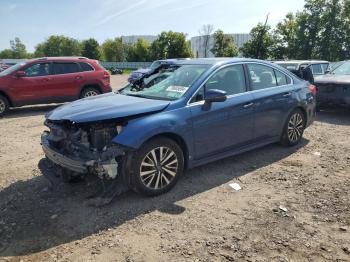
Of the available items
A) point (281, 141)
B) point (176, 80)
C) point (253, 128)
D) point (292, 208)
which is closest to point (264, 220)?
point (292, 208)

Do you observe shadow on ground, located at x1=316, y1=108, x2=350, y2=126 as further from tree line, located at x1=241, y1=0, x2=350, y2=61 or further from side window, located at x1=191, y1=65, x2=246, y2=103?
tree line, located at x1=241, y1=0, x2=350, y2=61

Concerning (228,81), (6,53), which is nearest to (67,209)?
(228,81)

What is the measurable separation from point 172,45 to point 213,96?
65.2 meters

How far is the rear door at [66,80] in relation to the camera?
1177 centimetres

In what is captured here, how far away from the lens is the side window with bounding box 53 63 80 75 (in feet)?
39.0

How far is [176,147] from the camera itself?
4.74 meters

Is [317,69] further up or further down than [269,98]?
further up

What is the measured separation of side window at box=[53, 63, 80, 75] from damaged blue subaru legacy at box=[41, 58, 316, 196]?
6820 mm

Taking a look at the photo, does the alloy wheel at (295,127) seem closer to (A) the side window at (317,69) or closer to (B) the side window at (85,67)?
(A) the side window at (317,69)

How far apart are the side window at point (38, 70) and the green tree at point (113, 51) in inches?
3440

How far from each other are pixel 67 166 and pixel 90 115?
682 millimetres

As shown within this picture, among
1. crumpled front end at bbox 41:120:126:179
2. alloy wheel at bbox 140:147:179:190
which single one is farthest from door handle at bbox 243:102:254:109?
crumpled front end at bbox 41:120:126:179

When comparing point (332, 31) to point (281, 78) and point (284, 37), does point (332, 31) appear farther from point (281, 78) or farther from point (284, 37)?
point (281, 78)

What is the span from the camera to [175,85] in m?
5.26
